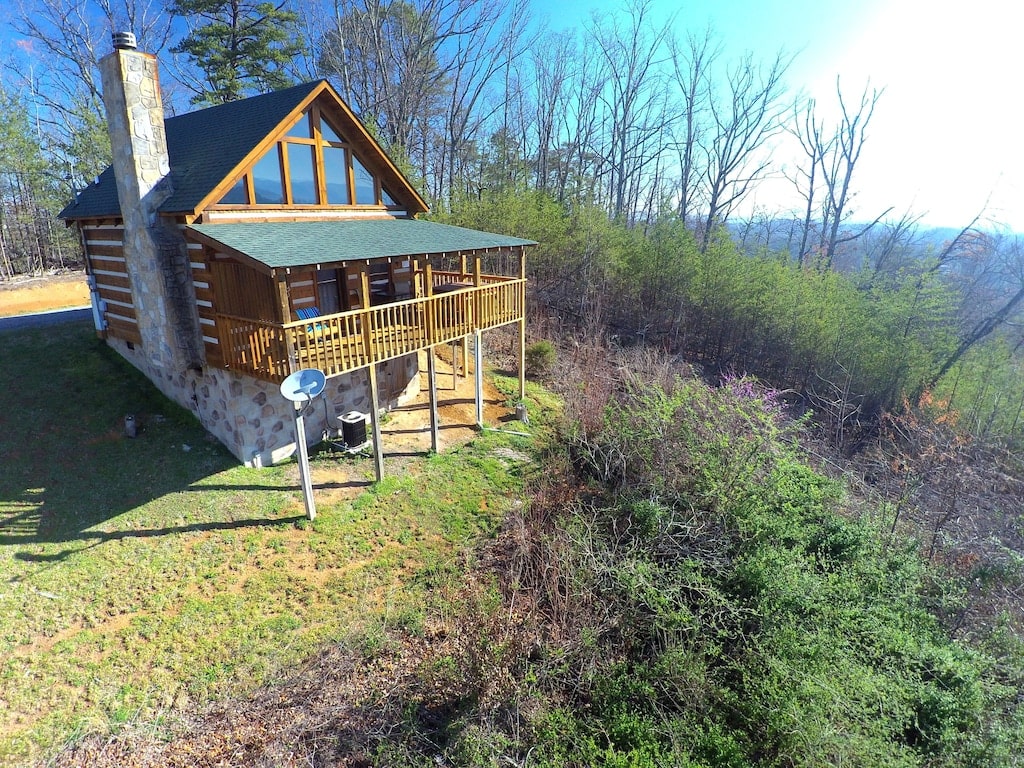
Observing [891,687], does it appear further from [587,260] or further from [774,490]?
[587,260]

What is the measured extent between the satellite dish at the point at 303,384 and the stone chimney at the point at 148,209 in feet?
10.2

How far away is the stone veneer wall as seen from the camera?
9.88 m

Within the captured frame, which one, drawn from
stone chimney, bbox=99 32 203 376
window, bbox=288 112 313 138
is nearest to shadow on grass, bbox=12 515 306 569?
stone chimney, bbox=99 32 203 376

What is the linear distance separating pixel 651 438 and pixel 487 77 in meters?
28.7

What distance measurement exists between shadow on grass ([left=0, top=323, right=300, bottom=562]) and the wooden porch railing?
228 centimetres

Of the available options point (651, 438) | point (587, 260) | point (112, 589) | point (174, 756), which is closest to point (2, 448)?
point (112, 589)

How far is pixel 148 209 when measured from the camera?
9297 millimetres

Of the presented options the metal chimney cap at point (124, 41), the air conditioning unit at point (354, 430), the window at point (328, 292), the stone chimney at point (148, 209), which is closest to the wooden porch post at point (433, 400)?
the air conditioning unit at point (354, 430)

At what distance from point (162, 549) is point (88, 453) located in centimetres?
331

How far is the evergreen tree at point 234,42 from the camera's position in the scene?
23.7m

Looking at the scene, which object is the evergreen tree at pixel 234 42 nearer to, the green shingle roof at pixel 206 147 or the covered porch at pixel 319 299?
the green shingle roof at pixel 206 147

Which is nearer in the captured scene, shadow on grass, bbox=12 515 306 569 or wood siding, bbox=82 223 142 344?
shadow on grass, bbox=12 515 306 569

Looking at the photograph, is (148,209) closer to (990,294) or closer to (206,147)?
(206,147)

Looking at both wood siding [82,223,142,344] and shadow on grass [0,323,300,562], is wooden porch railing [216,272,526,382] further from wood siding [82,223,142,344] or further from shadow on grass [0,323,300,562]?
wood siding [82,223,142,344]
